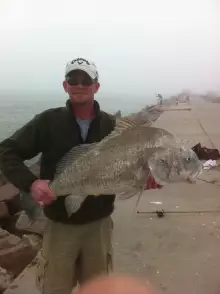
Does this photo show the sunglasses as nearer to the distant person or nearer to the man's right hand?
the distant person

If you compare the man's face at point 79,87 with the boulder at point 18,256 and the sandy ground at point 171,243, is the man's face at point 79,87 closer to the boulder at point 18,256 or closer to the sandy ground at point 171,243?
the sandy ground at point 171,243

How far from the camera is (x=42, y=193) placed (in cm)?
307

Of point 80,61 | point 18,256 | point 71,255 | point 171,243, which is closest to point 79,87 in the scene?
point 80,61

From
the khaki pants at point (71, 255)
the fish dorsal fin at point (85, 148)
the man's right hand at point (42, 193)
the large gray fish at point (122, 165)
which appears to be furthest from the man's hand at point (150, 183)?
the man's right hand at point (42, 193)

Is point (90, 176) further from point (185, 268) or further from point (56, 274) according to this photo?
point (185, 268)


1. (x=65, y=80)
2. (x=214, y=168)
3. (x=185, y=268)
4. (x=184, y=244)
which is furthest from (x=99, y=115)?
(x=214, y=168)

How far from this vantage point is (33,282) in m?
4.48

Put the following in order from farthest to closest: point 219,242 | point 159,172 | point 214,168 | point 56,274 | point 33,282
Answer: point 214,168, point 219,242, point 33,282, point 56,274, point 159,172

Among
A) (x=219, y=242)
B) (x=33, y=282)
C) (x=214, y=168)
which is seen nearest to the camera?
(x=33, y=282)

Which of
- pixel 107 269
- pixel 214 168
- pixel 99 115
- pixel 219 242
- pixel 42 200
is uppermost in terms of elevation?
pixel 99 115

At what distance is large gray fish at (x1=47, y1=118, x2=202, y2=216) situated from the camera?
3023mm

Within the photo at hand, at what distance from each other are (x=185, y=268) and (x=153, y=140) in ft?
6.51

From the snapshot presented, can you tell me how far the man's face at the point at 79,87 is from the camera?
10.6ft

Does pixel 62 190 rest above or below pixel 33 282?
above
